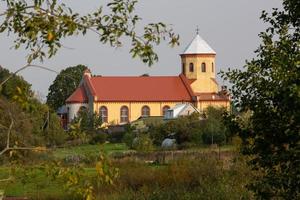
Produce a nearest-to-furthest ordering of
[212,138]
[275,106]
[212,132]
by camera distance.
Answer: [275,106]
[212,132]
[212,138]

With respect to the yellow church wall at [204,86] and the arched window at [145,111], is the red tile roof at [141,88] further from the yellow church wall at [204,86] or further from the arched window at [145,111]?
the yellow church wall at [204,86]

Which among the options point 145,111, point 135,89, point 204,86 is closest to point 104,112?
point 135,89

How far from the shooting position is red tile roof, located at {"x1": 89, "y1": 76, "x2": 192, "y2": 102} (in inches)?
4218

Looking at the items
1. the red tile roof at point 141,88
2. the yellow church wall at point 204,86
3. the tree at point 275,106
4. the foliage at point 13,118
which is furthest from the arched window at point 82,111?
the foliage at point 13,118

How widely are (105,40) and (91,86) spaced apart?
336 ft

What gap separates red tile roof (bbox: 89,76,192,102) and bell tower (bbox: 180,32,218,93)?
306cm

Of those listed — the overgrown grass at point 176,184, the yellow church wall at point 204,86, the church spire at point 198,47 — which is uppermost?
the church spire at point 198,47

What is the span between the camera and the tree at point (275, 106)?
10126 millimetres

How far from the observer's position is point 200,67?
369 feet

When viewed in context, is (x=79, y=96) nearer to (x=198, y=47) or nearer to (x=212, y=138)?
(x=198, y=47)

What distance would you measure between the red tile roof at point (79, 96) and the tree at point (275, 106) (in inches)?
3706

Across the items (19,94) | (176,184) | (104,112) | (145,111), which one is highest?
(145,111)

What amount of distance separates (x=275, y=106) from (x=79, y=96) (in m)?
97.2

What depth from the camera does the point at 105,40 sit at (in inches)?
199
